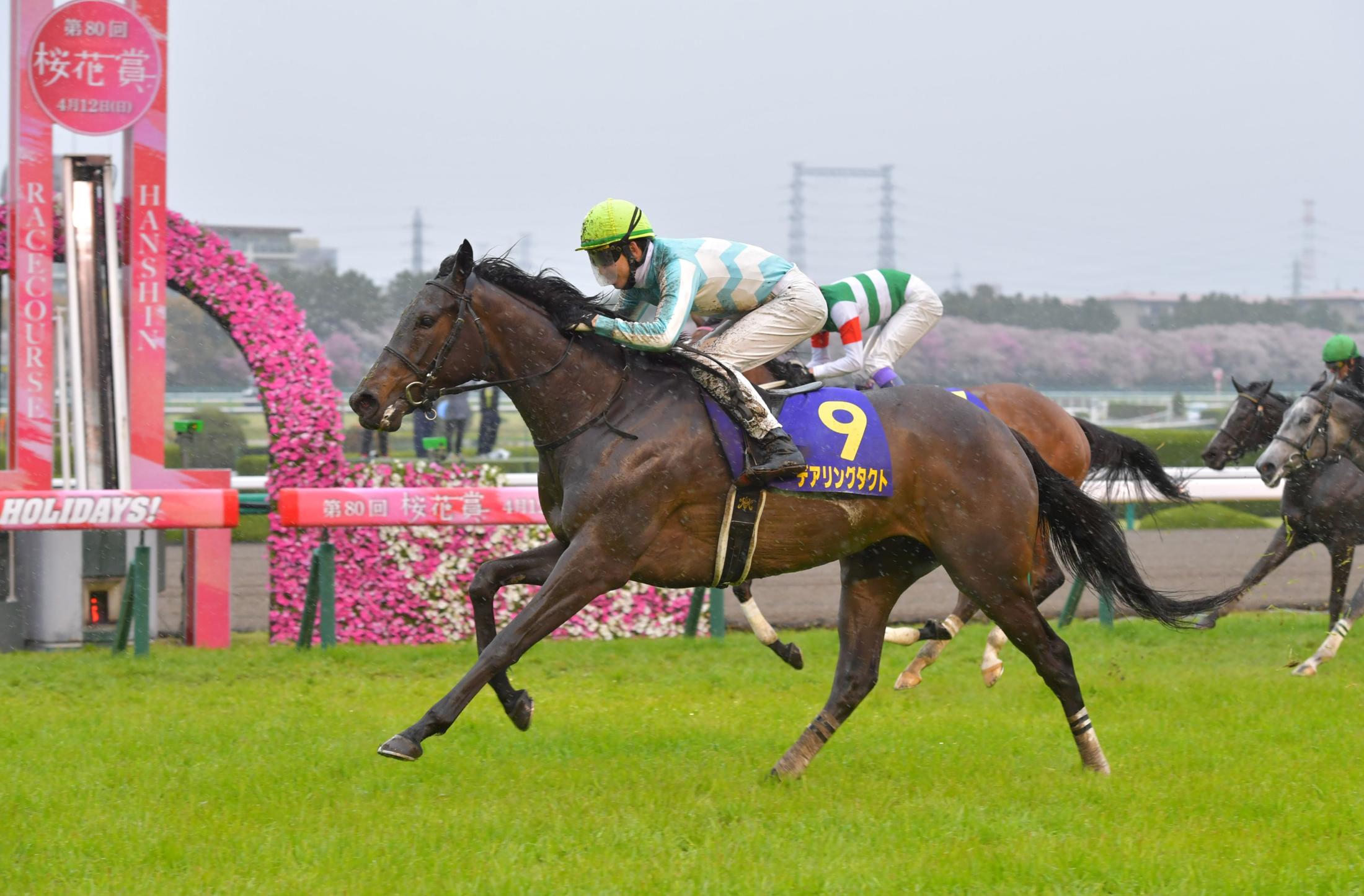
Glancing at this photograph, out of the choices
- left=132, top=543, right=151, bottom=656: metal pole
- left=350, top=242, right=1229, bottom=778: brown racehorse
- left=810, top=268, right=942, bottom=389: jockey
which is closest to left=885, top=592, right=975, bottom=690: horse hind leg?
left=810, top=268, right=942, bottom=389: jockey

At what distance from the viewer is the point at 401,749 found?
13.9 feet

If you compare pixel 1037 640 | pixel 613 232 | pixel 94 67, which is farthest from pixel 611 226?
pixel 94 67

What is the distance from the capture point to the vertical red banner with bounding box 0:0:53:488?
26.1ft

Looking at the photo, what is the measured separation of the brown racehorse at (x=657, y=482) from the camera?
4.67 metres

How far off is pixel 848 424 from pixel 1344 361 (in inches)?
181

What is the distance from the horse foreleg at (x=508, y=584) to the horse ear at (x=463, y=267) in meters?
0.97

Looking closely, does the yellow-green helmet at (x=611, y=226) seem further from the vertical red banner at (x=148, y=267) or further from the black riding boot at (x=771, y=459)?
the vertical red banner at (x=148, y=267)

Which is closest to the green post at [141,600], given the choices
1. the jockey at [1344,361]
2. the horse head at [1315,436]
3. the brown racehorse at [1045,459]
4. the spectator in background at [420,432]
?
the brown racehorse at [1045,459]

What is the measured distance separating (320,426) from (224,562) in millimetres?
974

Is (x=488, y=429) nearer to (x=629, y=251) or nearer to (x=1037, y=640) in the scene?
(x=629, y=251)

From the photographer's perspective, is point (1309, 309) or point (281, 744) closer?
point (281, 744)

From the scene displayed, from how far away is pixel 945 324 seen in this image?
2833 cm

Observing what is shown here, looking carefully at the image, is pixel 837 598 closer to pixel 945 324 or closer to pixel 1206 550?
pixel 1206 550

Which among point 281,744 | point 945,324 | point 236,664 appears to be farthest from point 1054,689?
point 945,324
